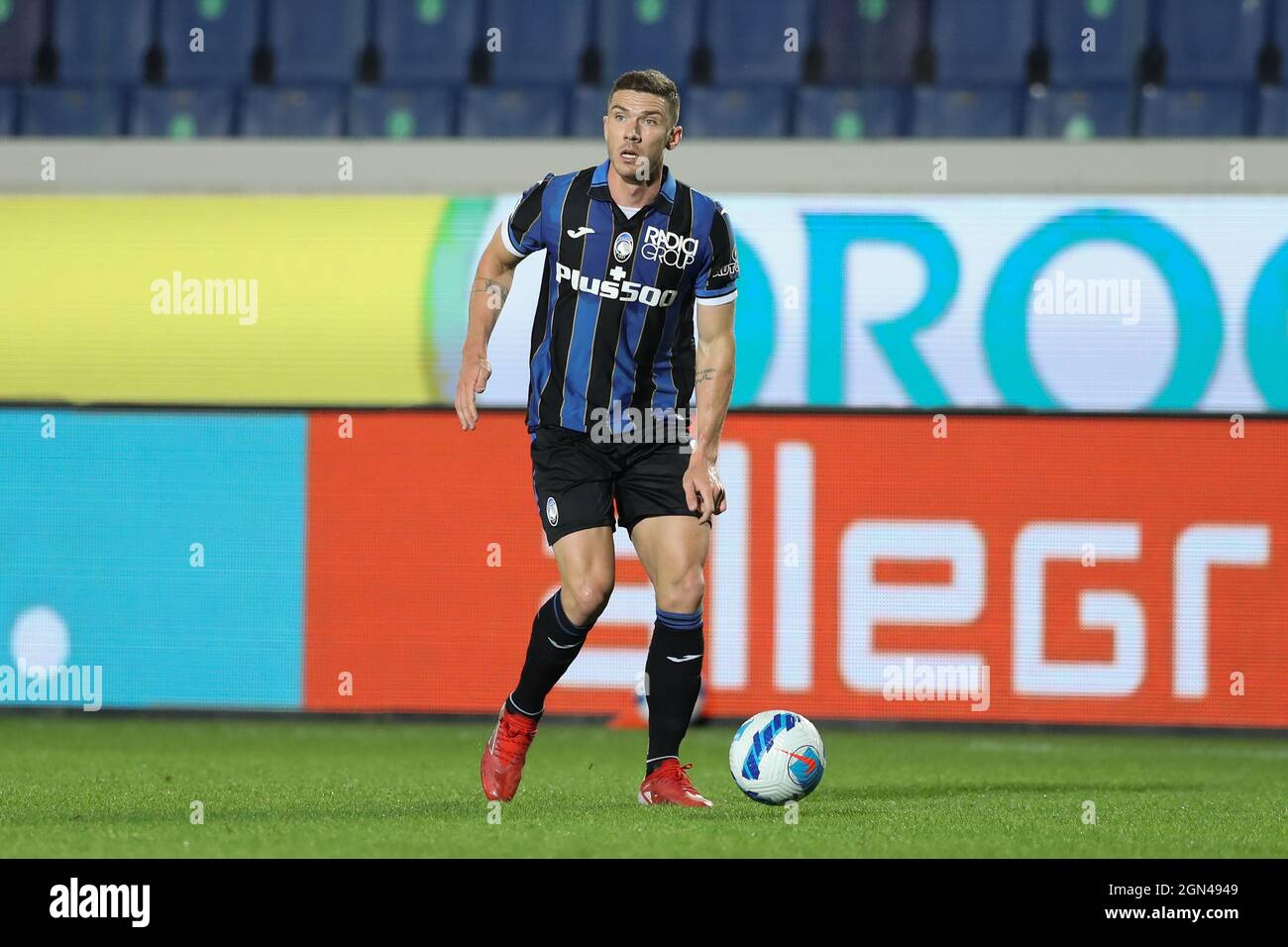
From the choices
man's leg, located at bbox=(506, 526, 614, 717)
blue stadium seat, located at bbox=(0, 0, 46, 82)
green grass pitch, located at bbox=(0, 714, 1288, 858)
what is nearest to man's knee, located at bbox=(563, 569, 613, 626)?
man's leg, located at bbox=(506, 526, 614, 717)

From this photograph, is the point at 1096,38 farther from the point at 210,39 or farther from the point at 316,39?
the point at 210,39

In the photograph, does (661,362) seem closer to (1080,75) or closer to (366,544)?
(366,544)

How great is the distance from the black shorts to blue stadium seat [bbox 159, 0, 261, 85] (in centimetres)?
705

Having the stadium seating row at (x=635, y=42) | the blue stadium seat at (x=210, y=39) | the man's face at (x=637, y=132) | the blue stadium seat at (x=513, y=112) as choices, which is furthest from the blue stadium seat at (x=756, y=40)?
the man's face at (x=637, y=132)

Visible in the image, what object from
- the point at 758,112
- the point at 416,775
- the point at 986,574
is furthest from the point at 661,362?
the point at 758,112

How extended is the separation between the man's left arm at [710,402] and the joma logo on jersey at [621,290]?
0.12m

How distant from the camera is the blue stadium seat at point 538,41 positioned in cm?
1148

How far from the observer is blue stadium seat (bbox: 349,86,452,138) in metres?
11.3

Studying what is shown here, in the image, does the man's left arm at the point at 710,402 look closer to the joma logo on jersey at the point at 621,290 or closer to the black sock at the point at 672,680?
the joma logo on jersey at the point at 621,290

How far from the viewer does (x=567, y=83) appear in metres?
11.4

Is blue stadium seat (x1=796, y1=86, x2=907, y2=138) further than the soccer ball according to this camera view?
Yes
